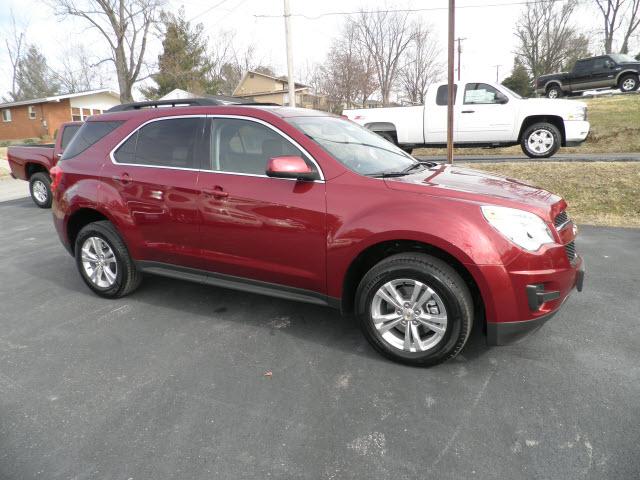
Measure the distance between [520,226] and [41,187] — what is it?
10927 mm

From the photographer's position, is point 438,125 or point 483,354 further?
point 438,125

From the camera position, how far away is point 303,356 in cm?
323

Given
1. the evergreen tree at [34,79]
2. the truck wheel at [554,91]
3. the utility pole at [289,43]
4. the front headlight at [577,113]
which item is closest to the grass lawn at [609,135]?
the front headlight at [577,113]

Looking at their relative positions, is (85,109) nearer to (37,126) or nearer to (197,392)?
(37,126)

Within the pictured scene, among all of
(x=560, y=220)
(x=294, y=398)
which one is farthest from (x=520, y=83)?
(x=294, y=398)

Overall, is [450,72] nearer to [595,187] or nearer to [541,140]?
[541,140]

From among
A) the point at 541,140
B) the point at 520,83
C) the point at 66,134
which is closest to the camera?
the point at 66,134

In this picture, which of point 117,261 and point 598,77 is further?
point 598,77

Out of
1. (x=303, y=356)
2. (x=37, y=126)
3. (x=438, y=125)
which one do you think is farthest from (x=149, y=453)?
(x=37, y=126)

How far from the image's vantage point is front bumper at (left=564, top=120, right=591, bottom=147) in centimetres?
953

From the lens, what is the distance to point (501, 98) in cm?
1030

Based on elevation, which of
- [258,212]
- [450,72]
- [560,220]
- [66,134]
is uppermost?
[450,72]

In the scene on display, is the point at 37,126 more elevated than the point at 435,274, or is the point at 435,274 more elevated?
the point at 37,126

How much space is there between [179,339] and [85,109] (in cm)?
3938
